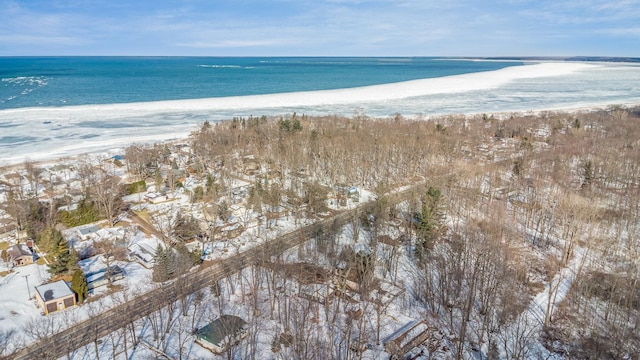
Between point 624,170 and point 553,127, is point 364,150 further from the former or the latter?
point 553,127

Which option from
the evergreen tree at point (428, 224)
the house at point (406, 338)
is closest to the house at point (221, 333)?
the house at point (406, 338)

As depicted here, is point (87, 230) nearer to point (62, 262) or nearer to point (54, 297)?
point (62, 262)

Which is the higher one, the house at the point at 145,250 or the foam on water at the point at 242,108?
the foam on water at the point at 242,108

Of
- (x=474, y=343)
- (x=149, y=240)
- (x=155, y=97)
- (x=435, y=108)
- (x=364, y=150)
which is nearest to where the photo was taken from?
(x=474, y=343)

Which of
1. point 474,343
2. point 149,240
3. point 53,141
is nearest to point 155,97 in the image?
point 53,141

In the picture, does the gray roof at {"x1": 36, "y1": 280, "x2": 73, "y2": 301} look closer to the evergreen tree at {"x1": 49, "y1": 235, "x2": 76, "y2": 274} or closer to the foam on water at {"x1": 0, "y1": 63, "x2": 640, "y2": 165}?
the evergreen tree at {"x1": 49, "y1": 235, "x2": 76, "y2": 274}

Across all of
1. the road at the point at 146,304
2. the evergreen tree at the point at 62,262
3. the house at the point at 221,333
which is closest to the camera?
the road at the point at 146,304

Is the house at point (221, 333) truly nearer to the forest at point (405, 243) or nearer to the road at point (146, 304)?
the forest at point (405, 243)

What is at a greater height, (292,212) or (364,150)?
(364,150)
